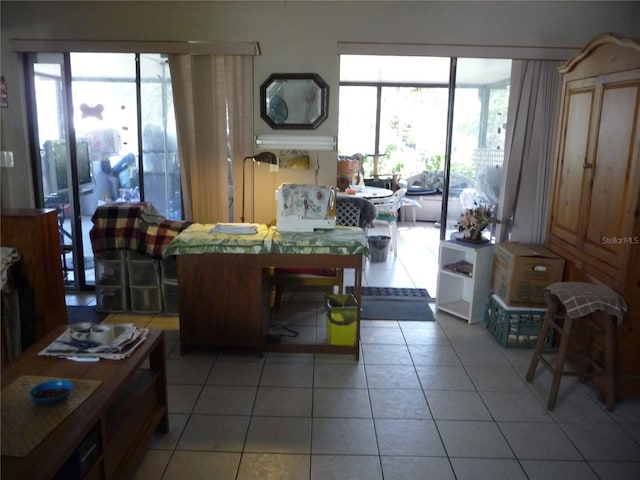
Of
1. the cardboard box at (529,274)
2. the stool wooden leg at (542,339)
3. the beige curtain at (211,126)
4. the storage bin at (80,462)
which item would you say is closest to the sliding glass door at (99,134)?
the beige curtain at (211,126)

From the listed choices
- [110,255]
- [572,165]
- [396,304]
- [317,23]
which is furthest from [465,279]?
[110,255]

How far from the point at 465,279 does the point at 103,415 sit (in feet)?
9.26

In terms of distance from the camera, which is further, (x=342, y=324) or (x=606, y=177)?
(x=342, y=324)

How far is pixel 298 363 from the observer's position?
304cm

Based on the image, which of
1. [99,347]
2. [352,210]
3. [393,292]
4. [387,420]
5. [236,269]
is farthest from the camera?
[352,210]

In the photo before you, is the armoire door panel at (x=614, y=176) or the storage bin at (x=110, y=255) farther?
the storage bin at (x=110, y=255)

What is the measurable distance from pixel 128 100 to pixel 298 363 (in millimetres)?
2416

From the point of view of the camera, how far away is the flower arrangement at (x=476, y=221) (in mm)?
3689

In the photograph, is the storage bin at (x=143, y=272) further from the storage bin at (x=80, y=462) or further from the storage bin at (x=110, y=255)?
the storage bin at (x=80, y=462)

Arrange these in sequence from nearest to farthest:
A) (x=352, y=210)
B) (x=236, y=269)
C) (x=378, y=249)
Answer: (x=236, y=269) < (x=352, y=210) < (x=378, y=249)

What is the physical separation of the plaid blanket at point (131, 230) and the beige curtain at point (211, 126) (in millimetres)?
301

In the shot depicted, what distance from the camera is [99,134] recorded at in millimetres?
3965

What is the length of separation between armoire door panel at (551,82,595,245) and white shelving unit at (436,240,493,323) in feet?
1.79

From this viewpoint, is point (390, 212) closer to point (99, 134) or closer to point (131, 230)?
point (131, 230)
